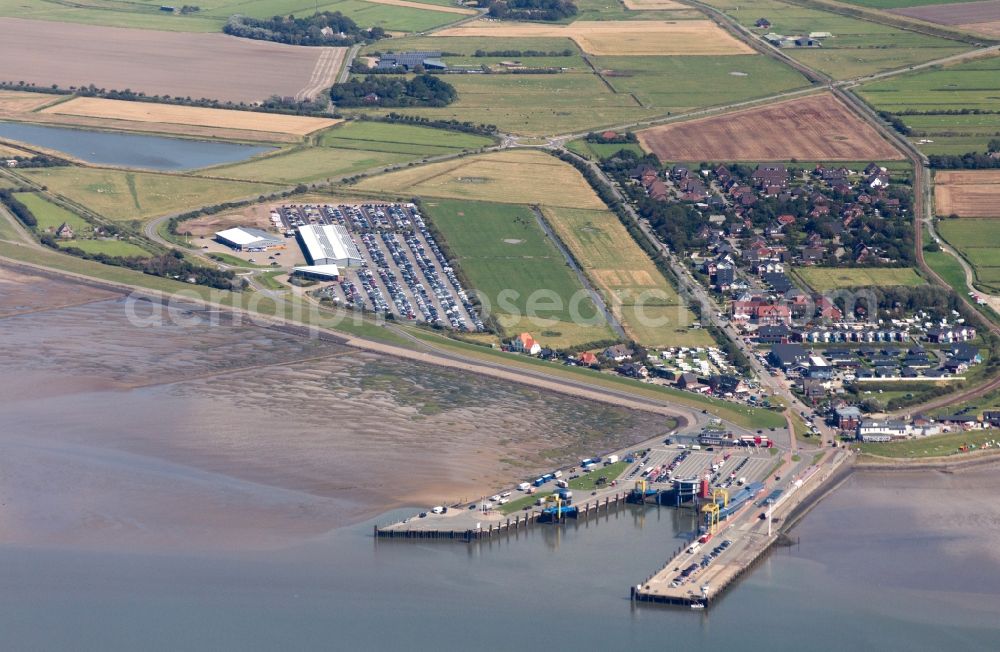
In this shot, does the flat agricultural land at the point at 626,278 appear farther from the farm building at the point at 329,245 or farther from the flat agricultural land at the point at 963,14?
the flat agricultural land at the point at 963,14

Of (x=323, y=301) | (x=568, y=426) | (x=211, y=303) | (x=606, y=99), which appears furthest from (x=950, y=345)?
(x=606, y=99)

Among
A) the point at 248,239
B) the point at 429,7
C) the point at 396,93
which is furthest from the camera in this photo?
the point at 429,7

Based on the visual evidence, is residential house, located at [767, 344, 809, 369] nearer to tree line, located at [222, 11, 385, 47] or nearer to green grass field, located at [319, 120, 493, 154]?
green grass field, located at [319, 120, 493, 154]

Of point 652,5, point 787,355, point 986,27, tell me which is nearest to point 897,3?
point 986,27

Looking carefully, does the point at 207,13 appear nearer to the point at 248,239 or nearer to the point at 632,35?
the point at 632,35

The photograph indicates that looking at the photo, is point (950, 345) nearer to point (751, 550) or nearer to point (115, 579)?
point (751, 550)

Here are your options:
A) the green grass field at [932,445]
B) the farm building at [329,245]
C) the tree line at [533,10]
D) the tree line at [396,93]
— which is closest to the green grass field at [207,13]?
the tree line at [533,10]
